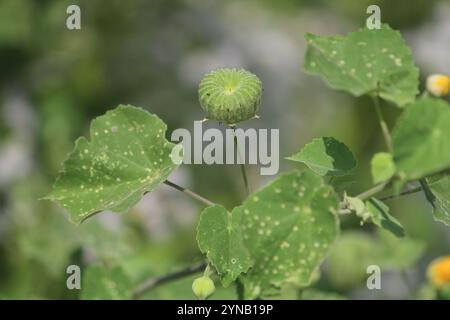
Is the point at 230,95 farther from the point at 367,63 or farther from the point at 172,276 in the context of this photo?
the point at 172,276

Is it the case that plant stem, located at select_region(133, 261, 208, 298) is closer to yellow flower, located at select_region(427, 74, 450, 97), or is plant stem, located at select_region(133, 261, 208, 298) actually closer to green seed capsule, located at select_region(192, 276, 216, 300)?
green seed capsule, located at select_region(192, 276, 216, 300)

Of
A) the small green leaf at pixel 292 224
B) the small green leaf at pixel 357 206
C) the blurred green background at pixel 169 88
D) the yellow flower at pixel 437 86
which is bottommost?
the small green leaf at pixel 292 224

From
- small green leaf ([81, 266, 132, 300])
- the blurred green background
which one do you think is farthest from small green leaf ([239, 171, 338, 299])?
the blurred green background

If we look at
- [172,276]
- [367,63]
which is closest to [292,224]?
[367,63]

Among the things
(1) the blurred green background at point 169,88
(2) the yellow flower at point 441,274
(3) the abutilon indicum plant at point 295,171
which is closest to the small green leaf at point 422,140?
(3) the abutilon indicum plant at point 295,171

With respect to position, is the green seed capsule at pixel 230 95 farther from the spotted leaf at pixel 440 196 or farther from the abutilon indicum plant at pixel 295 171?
the spotted leaf at pixel 440 196

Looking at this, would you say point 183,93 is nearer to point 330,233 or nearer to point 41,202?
point 41,202
